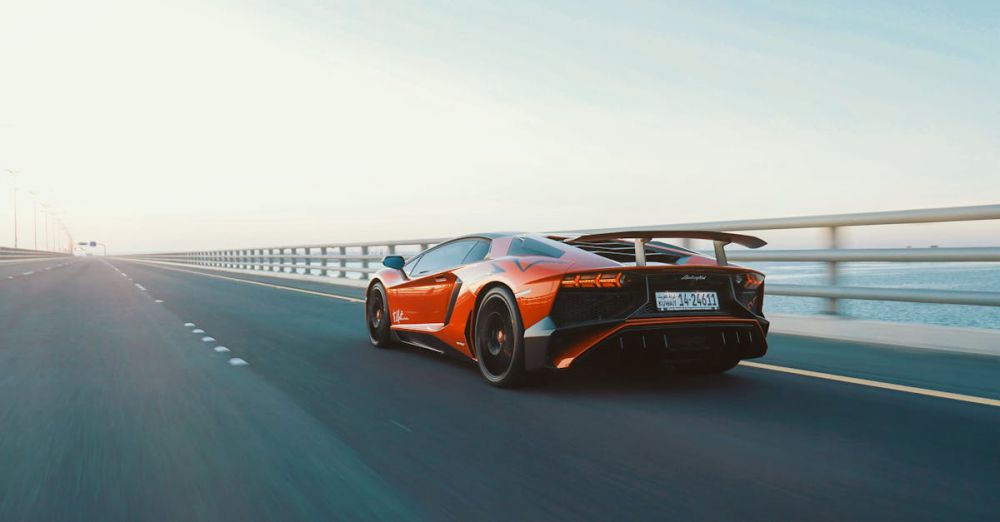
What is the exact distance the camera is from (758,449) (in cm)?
402

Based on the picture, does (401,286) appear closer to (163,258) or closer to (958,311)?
(958,311)

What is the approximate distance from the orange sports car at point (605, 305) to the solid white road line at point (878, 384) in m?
0.55

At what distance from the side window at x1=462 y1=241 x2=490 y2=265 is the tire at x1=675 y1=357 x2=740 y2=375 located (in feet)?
5.84

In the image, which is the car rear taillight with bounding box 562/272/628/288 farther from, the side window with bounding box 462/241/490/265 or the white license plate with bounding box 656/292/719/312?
the side window with bounding box 462/241/490/265

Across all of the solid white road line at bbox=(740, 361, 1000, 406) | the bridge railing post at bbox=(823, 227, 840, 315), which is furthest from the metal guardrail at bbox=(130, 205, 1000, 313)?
the solid white road line at bbox=(740, 361, 1000, 406)

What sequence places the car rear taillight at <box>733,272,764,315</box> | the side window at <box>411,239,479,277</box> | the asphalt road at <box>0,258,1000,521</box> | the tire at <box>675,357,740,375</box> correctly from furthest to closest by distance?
→ the side window at <box>411,239,479,277</box> → the tire at <box>675,357,740,375</box> → the car rear taillight at <box>733,272,764,315</box> → the asphalt road at <box>0,258,1000,521</box>

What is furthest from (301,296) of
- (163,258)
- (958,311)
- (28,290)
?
(163,258)

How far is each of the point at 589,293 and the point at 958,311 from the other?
15.6 ft

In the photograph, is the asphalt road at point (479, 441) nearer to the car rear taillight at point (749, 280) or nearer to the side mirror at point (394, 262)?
the car rear taillight at point (749, 280)

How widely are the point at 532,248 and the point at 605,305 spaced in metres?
0.93

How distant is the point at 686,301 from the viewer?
532 cm

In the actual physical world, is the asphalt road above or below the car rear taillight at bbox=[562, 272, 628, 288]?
below

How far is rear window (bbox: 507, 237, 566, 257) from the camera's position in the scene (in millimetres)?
5691

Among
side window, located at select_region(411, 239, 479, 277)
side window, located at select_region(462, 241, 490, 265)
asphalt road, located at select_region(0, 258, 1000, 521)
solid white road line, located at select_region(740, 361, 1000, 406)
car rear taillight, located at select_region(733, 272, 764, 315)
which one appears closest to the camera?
asphalt road, located at select_region(0, 258, 1000, 521)
